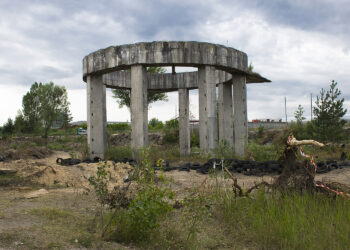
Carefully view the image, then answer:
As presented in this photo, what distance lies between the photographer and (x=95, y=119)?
14.2 m

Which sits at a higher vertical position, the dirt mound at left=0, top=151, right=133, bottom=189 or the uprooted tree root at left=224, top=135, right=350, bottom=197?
the uprooted tree root at left=224, top=135, right=350, bottom=197

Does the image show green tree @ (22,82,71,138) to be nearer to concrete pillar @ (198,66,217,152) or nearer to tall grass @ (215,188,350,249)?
concrete pillar @ (198,66,217,152)

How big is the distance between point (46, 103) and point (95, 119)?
26097mm

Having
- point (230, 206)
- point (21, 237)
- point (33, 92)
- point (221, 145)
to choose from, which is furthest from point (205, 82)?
point (33, 92)

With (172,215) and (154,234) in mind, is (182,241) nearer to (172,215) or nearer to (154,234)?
(154,234)

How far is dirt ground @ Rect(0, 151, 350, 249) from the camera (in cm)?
390

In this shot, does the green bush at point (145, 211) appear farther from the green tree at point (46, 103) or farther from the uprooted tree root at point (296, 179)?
the green tree at point (46, 103)

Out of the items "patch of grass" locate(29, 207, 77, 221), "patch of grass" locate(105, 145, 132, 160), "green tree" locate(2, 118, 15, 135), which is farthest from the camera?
"green tree" locate(2, 118, 15, 135)

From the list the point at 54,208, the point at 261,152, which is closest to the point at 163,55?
the point at 261,152

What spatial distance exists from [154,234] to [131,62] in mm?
9370

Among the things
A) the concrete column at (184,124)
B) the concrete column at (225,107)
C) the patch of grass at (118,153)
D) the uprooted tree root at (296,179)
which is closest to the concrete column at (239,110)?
the concrete column at (225,107)

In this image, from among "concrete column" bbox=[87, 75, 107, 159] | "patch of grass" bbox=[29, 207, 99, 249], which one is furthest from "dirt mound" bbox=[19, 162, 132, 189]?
"concrete column" bbox=[87, 75, 107, 159]

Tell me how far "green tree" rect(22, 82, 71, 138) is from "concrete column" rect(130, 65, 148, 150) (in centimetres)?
2681

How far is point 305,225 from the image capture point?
420 centimetres
